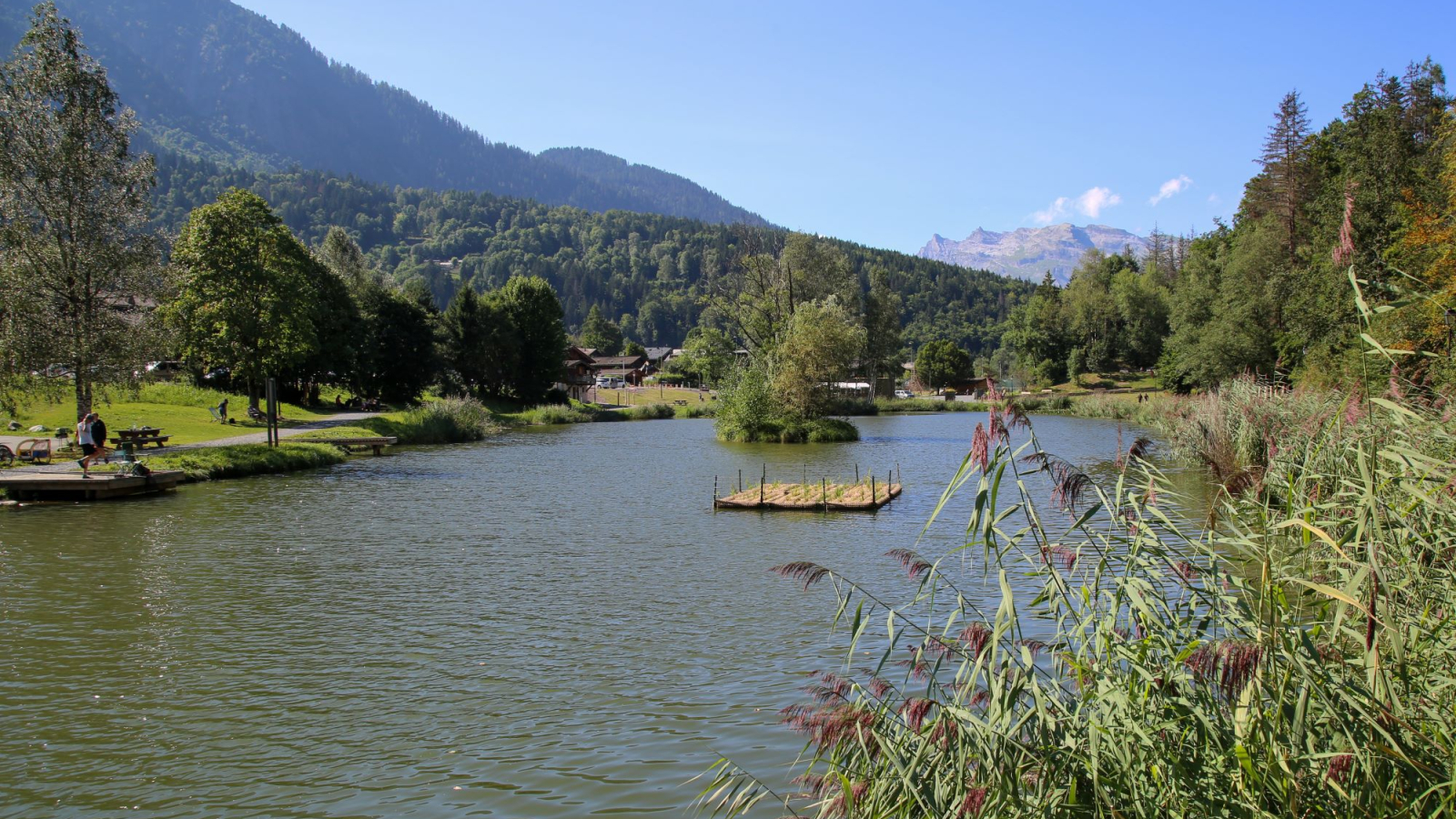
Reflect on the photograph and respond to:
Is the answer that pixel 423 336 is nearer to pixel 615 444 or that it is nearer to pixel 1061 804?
pixel 615 444

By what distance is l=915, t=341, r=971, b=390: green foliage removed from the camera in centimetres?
12794

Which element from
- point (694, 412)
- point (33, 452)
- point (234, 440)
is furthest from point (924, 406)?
point (33, 452)

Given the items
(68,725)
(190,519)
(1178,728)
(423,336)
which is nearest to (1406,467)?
(1178,728)

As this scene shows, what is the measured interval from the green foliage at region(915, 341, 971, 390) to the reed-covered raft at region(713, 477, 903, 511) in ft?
333

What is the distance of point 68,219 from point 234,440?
36.5 ft

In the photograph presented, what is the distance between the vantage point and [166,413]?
46.6 m

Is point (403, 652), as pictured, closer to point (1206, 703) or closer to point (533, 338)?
point (1206, 703)

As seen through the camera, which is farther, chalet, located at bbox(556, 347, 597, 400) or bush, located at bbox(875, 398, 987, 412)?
chalet, located at bbox(556, 347, 597, 400)

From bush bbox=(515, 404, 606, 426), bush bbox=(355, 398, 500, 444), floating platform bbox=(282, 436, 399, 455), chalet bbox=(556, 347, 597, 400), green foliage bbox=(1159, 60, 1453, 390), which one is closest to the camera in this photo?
green foliage bbox=(1159, 60, 1453, 390)

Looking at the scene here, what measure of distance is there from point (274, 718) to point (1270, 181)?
239 ft

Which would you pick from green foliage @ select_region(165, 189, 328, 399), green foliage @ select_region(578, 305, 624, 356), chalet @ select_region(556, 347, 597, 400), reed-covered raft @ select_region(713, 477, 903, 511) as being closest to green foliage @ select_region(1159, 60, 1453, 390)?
reed-covered raft @ select_region(713, 477, 903, 511)

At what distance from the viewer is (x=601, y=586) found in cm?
1664

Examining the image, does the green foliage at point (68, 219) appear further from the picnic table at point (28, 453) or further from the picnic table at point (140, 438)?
the picnic table at point (28, 453)

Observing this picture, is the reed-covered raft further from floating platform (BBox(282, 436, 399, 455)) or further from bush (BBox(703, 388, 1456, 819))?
floating platform (BBox(282, 436, 399, 455))
